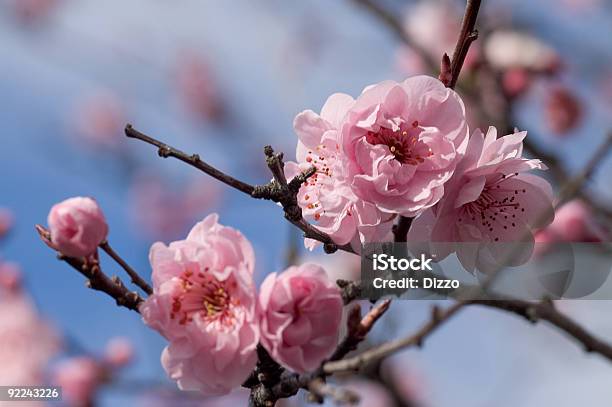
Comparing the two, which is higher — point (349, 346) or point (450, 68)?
point (450, 68)

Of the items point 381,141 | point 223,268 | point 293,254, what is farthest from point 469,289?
point 293,254

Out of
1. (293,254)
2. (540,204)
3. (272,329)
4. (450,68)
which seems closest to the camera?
(272,329)

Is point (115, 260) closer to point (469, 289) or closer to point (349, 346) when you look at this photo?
point (349, 346)

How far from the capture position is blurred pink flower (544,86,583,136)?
11.9 ft

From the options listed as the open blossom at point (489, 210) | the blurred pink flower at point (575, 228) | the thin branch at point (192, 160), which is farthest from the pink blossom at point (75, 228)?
the blurred pink flower at point (575, 228)

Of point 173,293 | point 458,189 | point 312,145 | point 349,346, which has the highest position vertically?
point 312,145

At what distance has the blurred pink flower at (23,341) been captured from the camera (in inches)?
94.9

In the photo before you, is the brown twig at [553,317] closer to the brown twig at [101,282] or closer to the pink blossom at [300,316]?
the pink blossom at [300,316]

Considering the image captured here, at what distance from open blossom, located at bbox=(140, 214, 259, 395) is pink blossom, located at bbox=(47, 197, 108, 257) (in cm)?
9

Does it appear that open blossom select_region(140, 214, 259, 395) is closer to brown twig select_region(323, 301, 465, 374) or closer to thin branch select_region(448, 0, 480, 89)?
brown twig select_region(323, 301, 465, 374)

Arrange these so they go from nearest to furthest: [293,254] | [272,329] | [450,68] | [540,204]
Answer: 1. [272,329]
2. [450,68]
3. [540,204]
4. [293,254]

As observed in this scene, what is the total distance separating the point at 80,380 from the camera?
2695 millimetres

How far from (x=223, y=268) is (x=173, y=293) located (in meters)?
0.08

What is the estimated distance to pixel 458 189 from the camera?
1.08 m
